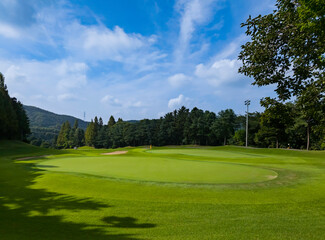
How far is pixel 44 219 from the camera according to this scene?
15.7 feet

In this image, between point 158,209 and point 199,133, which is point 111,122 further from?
point 158,209

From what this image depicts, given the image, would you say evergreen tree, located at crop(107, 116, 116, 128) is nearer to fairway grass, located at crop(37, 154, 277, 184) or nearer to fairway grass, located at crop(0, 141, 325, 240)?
fairway grass, located at crop(37, 154, 277, 184)

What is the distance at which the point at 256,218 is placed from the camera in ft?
16.5

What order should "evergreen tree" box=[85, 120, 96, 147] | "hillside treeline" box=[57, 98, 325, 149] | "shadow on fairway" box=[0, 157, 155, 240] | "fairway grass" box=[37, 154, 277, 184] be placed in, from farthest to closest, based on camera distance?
"evergreen tree" box=[85, 120, 96, 147] < "hillside treeline" box=[57, 98, 325, 149] < "fairway grass" box=[37, 154, 277, 184] < "shadow on fairway" box=[0, 157, 155, 240]

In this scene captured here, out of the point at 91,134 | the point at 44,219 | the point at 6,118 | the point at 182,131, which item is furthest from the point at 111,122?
the point at 44,219

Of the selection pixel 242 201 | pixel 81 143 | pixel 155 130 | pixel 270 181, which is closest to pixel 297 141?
pixel 155 130

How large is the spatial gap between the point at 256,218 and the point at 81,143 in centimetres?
12238

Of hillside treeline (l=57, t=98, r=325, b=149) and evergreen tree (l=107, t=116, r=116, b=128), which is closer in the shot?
hillside treeline (l=57, t=98, r=325, b=149)

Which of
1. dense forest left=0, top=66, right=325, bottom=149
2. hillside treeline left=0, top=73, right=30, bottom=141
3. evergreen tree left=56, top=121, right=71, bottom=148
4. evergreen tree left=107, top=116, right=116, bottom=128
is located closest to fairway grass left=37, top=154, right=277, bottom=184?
dense forest left=0, top=66, right=325, bottom=149

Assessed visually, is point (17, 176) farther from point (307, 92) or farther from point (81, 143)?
point (81, 143)

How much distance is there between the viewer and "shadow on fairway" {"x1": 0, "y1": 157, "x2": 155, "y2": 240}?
13.4 feet

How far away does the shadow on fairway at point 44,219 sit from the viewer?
408 cm

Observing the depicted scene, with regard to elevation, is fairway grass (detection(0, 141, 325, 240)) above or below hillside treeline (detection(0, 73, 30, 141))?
below

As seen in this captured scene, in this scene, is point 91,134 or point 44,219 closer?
point 44,219
